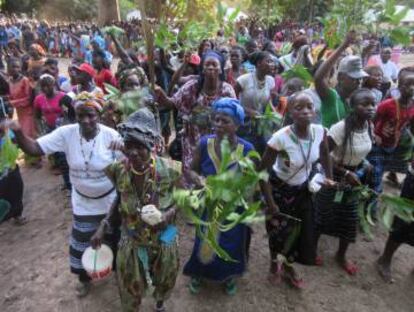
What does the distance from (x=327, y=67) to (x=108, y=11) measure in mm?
21796

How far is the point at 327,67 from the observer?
377 centimetres

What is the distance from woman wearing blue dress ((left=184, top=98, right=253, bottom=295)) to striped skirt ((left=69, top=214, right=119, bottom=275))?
2.51ft

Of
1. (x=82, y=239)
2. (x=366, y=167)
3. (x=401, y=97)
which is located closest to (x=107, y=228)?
(x=82, y=239)

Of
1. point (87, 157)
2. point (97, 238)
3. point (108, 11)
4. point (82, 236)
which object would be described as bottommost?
point (82, 236)

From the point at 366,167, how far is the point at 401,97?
1174mm

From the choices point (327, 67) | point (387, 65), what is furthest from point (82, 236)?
point (387, 65)

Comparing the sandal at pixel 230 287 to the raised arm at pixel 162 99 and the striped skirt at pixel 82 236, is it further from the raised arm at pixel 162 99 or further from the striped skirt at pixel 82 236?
the raised arm at pixel 162 99

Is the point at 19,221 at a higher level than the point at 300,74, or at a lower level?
lower

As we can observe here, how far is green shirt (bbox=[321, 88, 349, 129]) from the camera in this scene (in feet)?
12.9

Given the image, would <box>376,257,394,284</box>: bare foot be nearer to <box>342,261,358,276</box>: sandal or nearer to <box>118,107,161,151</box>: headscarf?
<box>342,261,358,276</box>: sandal

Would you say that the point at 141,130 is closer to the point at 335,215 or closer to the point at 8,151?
the point at 8,151

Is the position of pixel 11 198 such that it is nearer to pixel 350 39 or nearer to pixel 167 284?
pixel 167 284

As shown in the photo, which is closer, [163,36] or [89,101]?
[89,101]

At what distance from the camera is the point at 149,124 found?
2.66 meters
